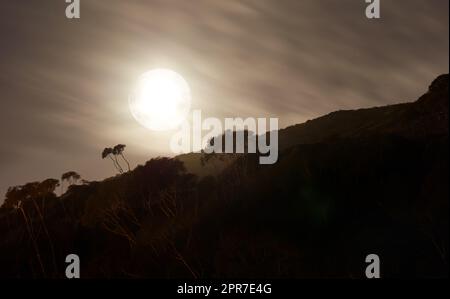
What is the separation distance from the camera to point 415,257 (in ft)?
124

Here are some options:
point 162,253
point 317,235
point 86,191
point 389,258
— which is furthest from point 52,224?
point 389,258

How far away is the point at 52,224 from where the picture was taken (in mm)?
79562

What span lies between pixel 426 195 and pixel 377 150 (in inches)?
411

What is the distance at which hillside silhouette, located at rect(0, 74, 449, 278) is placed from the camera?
4056 centimetres

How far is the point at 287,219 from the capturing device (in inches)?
1922

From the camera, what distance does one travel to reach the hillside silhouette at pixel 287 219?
40562mm

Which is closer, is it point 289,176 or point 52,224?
point 289,176

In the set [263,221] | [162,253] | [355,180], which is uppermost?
[355,180]

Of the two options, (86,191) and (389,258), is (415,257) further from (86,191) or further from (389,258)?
(86,191)

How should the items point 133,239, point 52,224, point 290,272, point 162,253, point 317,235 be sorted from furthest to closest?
point 52,224 → point 133,239 → point 162,253 → point 317,235 → point 290,272

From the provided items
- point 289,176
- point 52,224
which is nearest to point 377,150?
point 289,176

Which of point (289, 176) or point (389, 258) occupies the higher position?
point (289, 176)

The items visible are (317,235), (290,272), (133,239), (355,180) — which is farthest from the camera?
(133,239)

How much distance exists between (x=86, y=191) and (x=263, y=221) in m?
54.3
